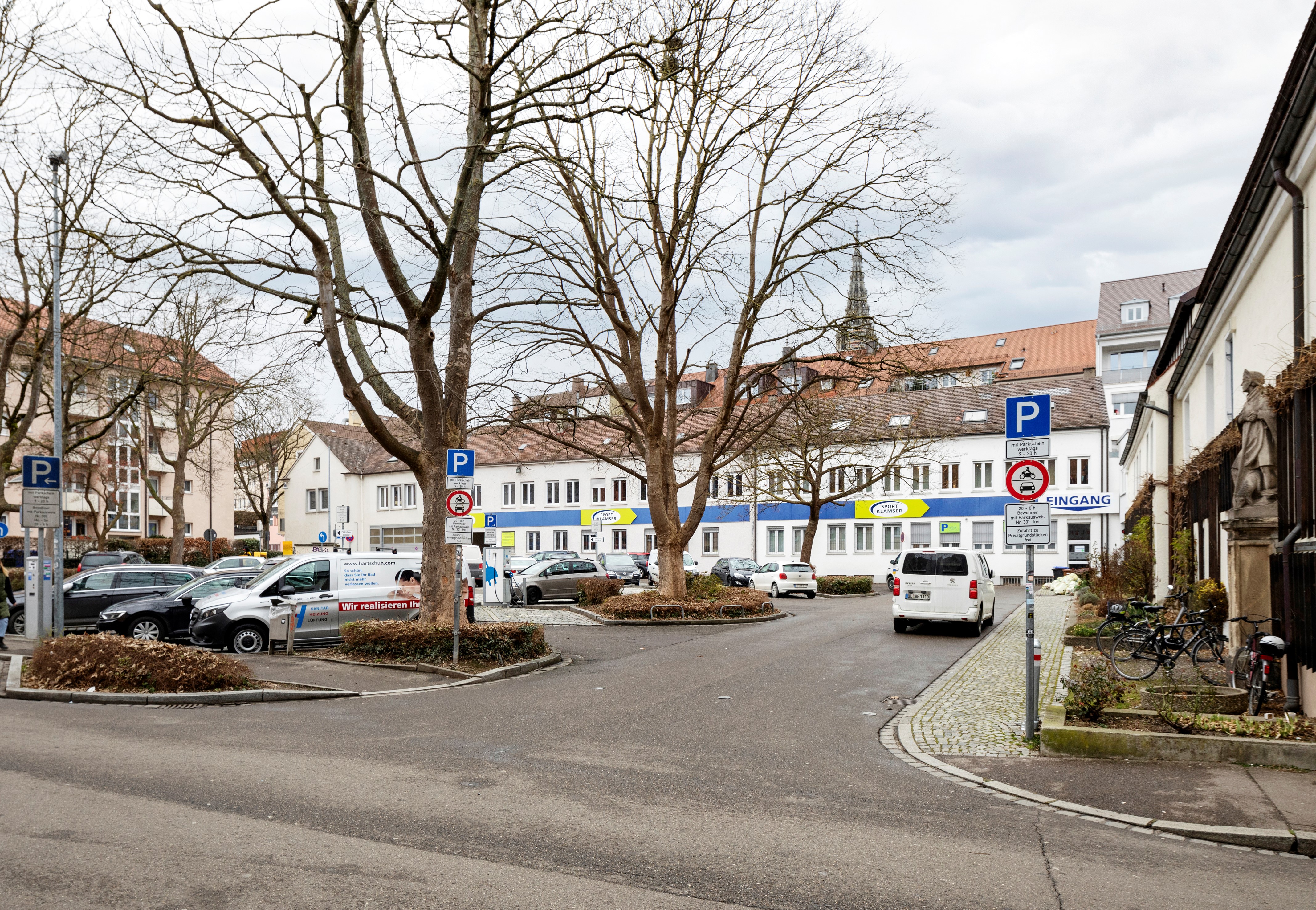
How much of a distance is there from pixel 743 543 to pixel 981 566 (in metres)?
40.2

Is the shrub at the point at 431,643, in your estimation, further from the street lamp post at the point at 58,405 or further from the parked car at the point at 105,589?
the parked car at the point at 105,589

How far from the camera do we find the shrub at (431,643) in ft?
51.5

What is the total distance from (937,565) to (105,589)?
59.5 ft

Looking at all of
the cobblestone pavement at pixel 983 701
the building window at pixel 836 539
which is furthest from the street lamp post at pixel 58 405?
the building window at pixel 836 539

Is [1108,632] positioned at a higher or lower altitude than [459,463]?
lower

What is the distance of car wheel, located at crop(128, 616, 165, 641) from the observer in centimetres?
1891

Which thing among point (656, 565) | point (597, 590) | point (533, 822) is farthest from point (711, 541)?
point (533, 822)

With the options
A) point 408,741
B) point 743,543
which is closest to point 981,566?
point 408,741

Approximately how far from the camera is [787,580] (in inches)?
1592

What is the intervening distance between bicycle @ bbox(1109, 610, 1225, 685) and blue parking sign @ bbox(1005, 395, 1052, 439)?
16.8 feet

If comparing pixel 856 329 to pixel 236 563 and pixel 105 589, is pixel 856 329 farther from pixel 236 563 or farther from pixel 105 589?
pixel 236 563

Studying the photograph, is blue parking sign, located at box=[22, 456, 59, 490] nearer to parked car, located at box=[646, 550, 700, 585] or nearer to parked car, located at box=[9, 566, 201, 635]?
parked car, located at box=[9, 566, 201, 635]

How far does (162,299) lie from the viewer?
15891mm

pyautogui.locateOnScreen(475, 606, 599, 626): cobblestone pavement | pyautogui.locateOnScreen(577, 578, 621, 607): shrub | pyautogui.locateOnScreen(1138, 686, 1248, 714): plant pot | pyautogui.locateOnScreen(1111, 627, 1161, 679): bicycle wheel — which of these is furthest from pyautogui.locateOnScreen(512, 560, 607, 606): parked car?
pyautogui.locateOnScreen(1138, 686, 1248, 714): plant pot
